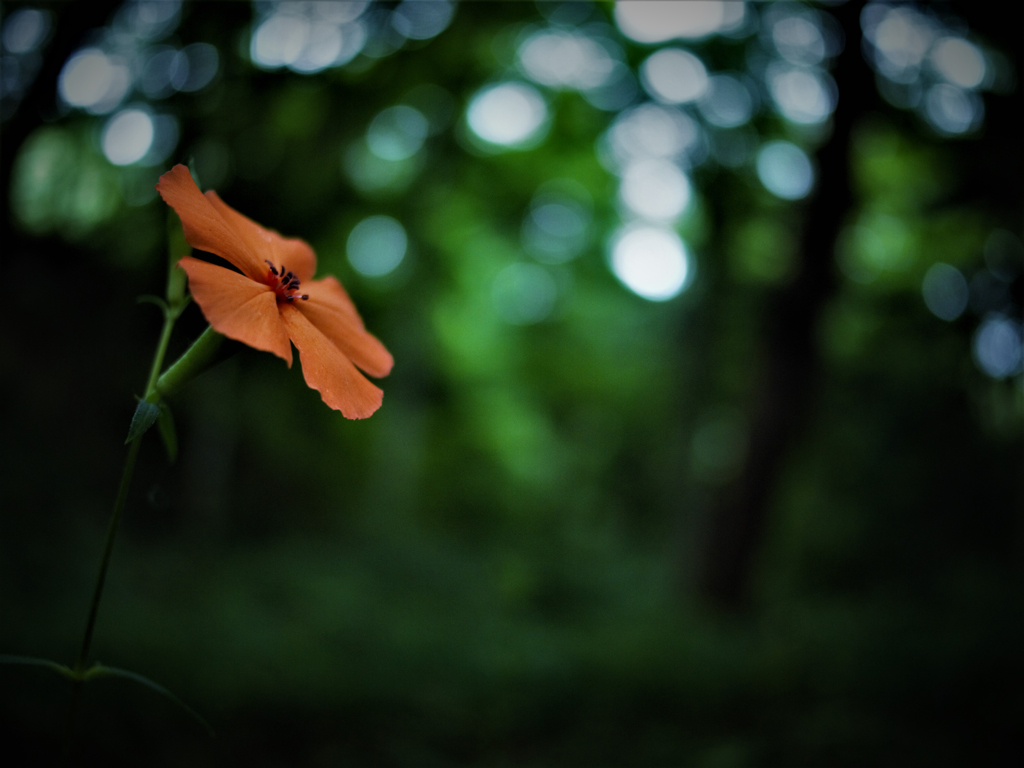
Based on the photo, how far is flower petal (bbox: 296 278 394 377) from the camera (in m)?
0.84

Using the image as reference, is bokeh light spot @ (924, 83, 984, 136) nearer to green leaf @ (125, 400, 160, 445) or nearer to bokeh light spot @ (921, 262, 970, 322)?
bokeh light spot @ (921, 262, 970, 322)

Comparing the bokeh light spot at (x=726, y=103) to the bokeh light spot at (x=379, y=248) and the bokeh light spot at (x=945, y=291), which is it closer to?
the bokeh light spot at (x=945, y=291)

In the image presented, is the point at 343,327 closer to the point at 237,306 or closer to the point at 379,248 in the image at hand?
the point at 237,306

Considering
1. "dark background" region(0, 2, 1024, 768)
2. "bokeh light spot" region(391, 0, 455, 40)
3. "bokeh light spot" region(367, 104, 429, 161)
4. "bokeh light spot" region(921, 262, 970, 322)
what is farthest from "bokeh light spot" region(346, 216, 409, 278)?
"bokeh light spot" region(921, 262, 970, 322)

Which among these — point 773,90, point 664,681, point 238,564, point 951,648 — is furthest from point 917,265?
point 238,564

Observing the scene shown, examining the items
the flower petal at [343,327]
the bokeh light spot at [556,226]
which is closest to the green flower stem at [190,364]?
the flower petal at [343,327]

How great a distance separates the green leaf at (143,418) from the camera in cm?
61

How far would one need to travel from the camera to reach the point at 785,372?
551cm

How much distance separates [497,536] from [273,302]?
10.1m

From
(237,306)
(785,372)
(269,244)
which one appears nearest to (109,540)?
(237,306)

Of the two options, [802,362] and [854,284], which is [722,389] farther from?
[802,362]

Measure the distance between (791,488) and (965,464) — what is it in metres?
2.50

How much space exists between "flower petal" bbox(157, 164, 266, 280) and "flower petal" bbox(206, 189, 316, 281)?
2.2 inches

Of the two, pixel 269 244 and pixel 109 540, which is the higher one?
pixel 269 244
